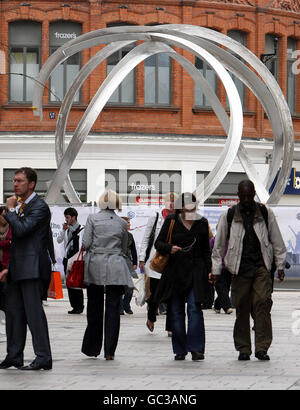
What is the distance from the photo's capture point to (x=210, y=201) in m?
38.1

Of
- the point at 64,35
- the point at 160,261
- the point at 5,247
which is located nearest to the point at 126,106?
the point at 64,35

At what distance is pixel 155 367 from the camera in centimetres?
1079

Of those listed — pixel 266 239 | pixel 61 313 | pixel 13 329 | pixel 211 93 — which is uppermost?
pixel 211 93

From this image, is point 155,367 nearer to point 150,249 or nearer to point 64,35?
point 150,249

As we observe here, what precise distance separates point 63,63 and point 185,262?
89.5ft

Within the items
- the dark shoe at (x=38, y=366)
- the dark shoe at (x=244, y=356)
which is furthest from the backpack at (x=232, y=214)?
the dark shoe at (x=38, y=366)

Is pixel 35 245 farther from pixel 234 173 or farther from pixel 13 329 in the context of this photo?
pixel 234 173

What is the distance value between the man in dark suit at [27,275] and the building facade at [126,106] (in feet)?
87.0

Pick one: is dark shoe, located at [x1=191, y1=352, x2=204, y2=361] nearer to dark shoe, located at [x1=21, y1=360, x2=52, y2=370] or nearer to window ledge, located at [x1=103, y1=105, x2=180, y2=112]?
dark shoe, located at [x1=21, y1=360, x2=52, y2=370]

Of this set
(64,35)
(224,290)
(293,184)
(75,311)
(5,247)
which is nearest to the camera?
(5,247)

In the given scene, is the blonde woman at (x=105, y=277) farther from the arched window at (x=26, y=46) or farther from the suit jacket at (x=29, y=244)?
the arched window at (x=26, y=46)

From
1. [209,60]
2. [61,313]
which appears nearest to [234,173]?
[209,60]

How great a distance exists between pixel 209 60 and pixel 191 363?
15418mm

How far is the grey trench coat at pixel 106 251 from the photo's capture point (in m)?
11.6
